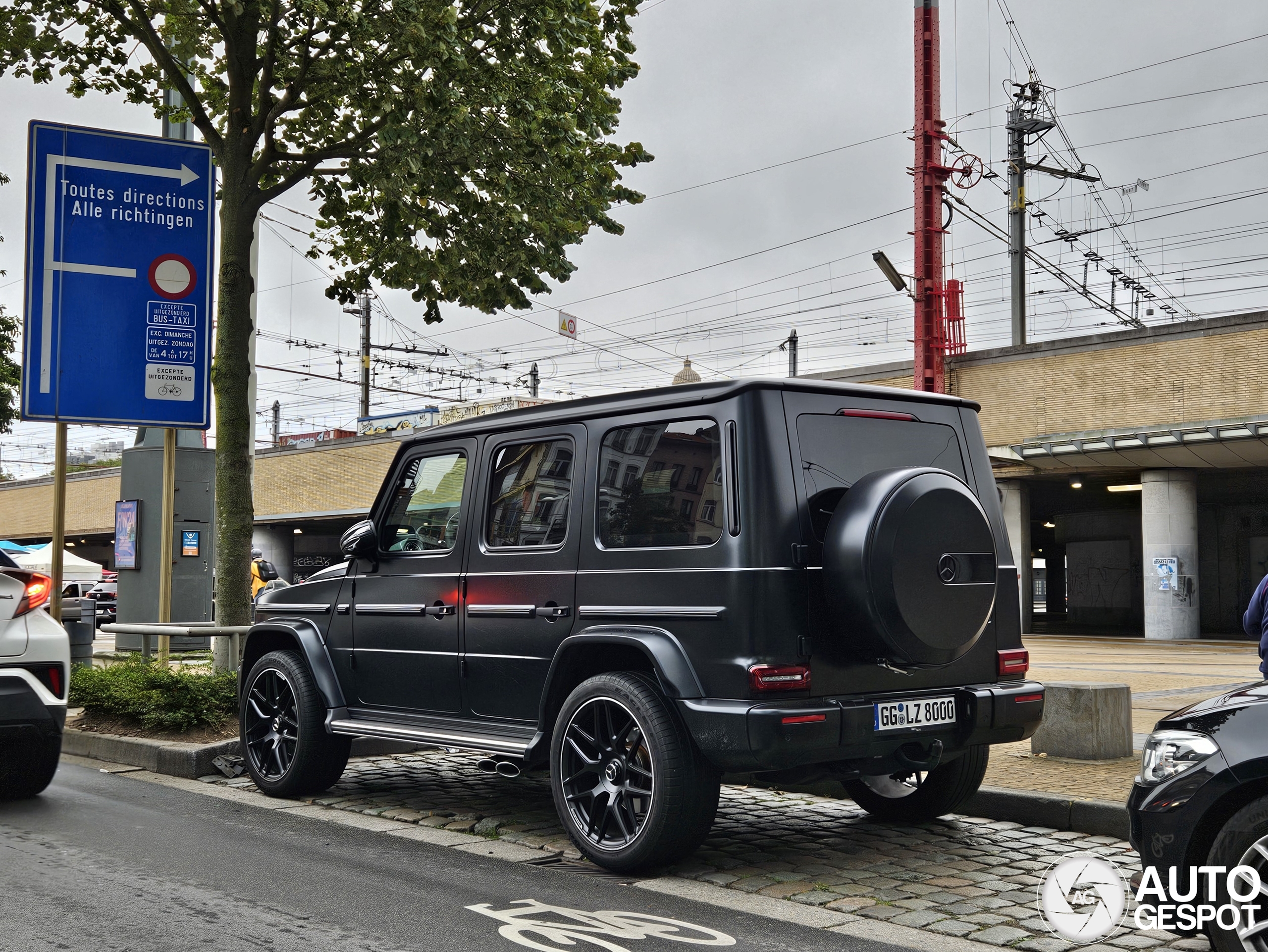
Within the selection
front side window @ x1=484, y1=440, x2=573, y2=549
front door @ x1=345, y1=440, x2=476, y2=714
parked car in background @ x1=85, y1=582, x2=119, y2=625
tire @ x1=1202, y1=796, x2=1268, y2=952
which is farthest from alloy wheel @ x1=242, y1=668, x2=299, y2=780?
parked car in background @ x1=85, y1=582, x2=119, y2=625

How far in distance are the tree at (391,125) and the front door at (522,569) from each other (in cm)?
381

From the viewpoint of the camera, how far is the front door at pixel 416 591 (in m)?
6.40

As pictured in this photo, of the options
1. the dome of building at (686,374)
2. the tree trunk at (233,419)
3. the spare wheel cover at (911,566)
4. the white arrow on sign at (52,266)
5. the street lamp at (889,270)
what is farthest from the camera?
the dome of building at (686,374)

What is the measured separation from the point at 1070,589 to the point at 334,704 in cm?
3127

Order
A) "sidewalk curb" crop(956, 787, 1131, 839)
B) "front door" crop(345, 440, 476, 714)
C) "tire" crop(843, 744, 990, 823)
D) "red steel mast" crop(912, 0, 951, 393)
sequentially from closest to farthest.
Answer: "sidewalk curb" crop(956, 787, 1131, 839)
"tire" crop(843, 744, 990, 823)
"front door" crop(345, 440, 476, 714)
"red steel mast" crop(912, 0, 951, 393)

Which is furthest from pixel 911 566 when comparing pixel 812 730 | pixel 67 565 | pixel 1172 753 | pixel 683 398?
pixel 67 565

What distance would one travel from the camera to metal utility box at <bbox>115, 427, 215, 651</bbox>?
53.5ft

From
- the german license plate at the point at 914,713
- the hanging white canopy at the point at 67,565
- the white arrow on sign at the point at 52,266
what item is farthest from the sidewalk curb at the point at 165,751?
the hanging white canopy at the point at 67,565

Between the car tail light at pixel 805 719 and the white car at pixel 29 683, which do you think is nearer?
the car tail light at pixel 805 719

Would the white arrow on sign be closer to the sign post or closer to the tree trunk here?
the sign post

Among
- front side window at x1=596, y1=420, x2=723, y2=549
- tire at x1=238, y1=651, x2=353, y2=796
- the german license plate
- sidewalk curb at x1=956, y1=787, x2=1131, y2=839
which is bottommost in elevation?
sidewalk curb at x1=956, y1=787, x2=1131, y2=839

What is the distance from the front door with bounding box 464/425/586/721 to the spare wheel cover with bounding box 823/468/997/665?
134cm

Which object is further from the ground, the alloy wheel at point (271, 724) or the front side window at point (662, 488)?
the front side window at point (662, 488)

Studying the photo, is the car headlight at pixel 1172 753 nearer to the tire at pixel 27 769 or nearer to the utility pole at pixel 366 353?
the tire at pixel 27 769
